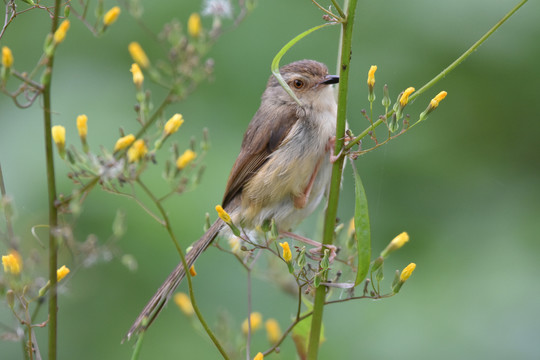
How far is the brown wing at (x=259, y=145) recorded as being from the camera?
348 centimetres

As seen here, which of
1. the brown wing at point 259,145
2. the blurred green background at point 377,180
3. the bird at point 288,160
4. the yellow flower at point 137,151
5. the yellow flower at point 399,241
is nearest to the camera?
the yellow flower at point 137,151

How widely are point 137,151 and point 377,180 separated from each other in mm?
2354

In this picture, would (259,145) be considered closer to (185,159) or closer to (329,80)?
(329,80)

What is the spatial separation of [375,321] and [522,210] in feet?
3.33

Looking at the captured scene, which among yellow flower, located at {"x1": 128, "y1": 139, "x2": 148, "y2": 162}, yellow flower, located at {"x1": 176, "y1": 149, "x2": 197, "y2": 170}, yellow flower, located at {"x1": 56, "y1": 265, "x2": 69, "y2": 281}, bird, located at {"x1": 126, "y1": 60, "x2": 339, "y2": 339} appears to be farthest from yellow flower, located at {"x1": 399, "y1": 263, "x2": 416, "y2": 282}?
bird, located at {"x1": 126, "y1": 60, "x2": 339, "y2": 339}

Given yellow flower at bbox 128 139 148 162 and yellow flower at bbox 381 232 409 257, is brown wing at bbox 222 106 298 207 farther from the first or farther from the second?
yellow flower at bbox 128 139 148 162

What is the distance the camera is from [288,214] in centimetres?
346

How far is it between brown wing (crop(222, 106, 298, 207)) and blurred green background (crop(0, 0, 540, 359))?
12.1 inches

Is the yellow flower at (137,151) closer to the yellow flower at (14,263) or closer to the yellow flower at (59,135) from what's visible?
the yellow flower at (59,135)

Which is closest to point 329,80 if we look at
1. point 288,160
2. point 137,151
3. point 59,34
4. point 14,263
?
point 288,160

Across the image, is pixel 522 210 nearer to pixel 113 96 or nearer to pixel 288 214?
pixel 288 214

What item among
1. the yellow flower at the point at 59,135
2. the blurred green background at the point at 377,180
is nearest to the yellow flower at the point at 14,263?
the yellow flower at the point at 59,135

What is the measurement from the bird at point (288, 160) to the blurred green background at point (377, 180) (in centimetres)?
35

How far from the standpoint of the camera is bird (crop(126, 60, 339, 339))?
11.0ft
